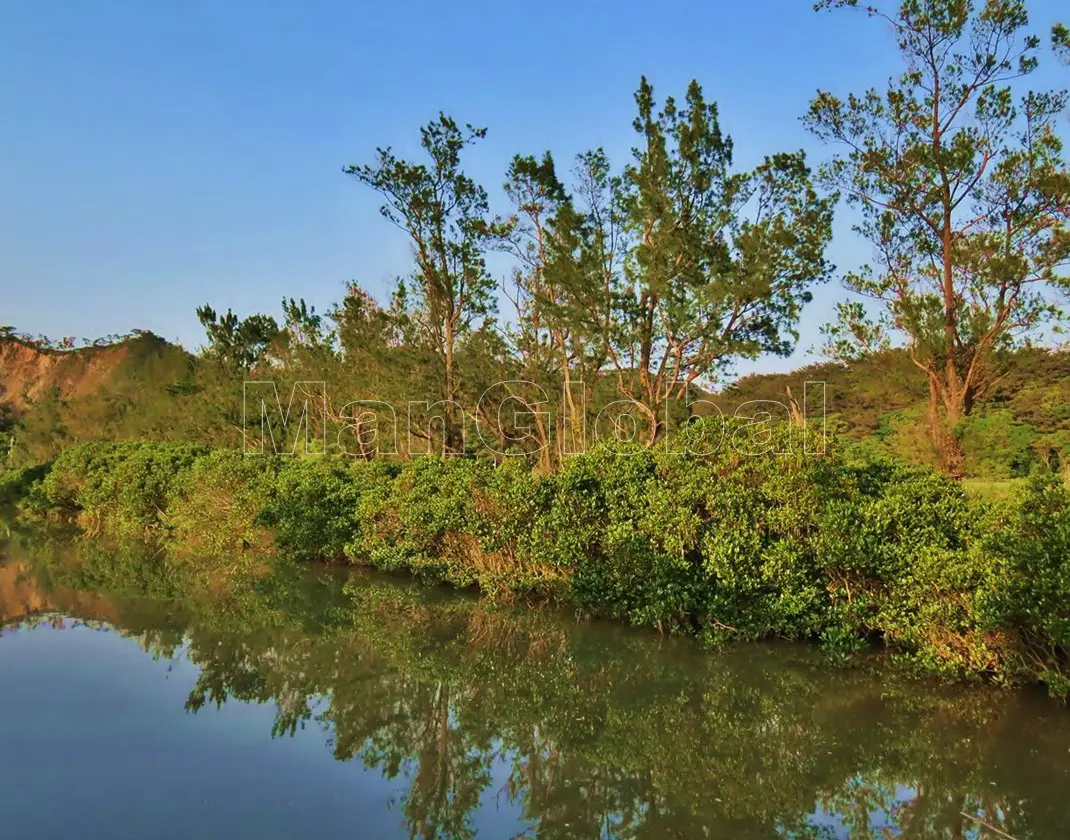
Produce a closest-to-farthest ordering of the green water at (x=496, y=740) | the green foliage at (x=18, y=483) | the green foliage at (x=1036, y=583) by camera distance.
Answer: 1. the green water at (x=496, y=740)
2. the green foliage at (x=1036, y=583)
3. the green foliage at (x=18, y=483)

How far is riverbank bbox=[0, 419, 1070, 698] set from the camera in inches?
238

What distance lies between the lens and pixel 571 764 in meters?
5.25

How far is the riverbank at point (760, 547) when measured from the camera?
6.05 metres

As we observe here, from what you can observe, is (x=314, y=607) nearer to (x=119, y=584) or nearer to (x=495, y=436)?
(x=119, y=584)

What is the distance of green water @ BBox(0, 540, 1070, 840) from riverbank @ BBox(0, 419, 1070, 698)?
393 mm

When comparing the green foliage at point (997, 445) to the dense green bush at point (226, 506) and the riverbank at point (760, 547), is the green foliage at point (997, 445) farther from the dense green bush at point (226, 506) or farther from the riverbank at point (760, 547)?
the dense green bush at point (226, 506)

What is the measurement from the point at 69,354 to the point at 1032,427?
60595 millimetres

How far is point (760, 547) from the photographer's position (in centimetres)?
762

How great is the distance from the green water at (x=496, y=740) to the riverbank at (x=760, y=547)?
1.29ft

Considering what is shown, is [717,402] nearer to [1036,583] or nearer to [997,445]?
→ [997,445]

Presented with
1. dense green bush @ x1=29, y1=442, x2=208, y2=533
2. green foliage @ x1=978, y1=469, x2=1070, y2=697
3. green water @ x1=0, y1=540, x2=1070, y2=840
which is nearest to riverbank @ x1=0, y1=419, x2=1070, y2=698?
green foliage @ x1=978, y1=469, x2=1070, y2=697

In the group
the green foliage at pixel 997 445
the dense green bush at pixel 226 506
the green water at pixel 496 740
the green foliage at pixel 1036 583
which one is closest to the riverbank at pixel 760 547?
the green foliage at pixel 1036 583

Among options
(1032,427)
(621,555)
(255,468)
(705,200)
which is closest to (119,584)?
(255,468)

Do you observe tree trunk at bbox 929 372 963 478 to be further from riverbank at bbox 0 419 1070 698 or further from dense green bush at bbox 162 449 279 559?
dense green bush at bbox 162 449 279 559
